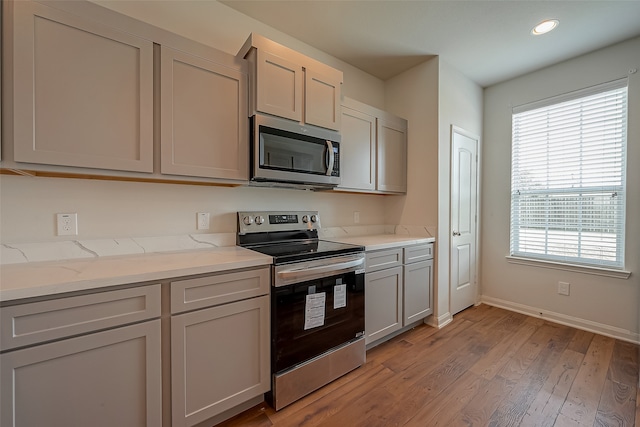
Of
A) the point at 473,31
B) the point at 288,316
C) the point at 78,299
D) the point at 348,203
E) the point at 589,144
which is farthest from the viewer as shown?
the point at 348,203

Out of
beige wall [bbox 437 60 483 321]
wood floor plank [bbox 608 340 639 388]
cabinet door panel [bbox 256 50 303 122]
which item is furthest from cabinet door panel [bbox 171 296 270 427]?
wood floor plank [bbox 608 340 639 388]

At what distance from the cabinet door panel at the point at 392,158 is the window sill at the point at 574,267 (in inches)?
62.3

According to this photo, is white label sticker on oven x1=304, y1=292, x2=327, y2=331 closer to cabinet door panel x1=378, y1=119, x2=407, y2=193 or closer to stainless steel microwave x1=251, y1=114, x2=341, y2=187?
stainless steel microwave x1=251, y1=114, x2=341, y2=187

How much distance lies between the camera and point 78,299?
107cm

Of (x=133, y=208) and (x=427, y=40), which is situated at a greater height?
(x=427, y=40)

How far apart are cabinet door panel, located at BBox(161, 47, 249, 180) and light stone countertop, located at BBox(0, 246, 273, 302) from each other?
1.68 feet

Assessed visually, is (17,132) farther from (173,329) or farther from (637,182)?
(637,182)

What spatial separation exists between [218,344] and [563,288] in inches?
133

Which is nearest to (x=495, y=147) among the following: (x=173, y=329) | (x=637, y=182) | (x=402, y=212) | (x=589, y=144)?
(x=589, y=144)

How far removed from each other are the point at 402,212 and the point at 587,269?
1832 mm

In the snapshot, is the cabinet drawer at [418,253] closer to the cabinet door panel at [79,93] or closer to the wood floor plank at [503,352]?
the wood floor plank at [503,352]

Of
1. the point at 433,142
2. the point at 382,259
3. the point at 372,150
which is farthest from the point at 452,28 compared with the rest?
the point at 382,259

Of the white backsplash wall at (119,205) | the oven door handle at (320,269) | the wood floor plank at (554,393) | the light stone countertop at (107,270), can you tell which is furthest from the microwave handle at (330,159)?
the wood floor plank at (554,393)

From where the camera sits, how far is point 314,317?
68.7 inches
